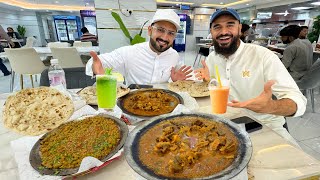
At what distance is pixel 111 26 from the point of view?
4.44m

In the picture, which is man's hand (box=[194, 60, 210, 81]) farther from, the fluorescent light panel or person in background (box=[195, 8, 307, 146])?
the fluorescent light panel

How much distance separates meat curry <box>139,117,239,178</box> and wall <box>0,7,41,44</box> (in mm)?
19517

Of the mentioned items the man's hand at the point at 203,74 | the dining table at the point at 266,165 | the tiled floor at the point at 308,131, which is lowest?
the tiled floor at the point at 308,131

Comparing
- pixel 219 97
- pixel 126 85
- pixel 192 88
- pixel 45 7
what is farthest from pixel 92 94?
pixel 45 7

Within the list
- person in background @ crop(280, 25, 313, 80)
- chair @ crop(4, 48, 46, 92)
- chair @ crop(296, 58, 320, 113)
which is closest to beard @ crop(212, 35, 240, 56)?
chair @ crop(296, 58, 320, 113)

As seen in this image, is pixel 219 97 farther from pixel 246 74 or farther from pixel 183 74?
pixel 183 74

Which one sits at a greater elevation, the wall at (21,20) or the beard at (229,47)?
the wall at (21,20)

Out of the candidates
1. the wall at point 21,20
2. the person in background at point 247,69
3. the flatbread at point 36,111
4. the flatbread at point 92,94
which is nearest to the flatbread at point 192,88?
the person in background at point 247,69

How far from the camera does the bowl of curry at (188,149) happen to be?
2.35 ft

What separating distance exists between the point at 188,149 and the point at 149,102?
2.08ft

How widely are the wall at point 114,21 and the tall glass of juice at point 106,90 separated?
3.45m

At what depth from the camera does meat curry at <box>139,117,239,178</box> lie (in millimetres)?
738

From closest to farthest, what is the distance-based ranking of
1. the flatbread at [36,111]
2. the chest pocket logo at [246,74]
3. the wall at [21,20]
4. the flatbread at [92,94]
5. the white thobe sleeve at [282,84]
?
the flatbread at [36,111], the white thobe sleeve at [282,84], the flatbread at [92,94], the chest pocket logo at [246,74], the wall at [21,20]

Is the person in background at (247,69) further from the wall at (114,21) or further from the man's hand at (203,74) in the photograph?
the wall at (114,21)
